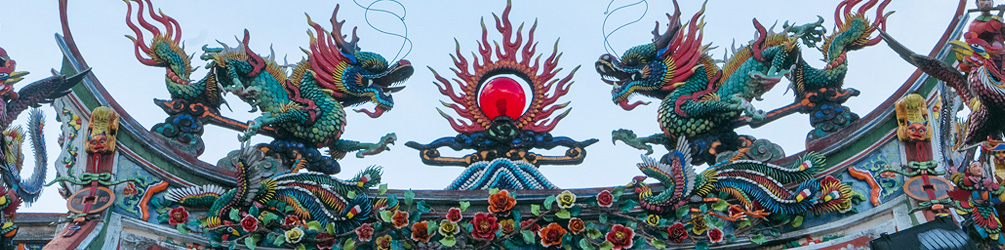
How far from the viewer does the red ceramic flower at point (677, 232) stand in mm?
10438

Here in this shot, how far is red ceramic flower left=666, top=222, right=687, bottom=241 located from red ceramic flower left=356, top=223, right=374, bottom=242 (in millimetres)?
2277

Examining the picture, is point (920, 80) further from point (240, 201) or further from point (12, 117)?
point (12, 117)

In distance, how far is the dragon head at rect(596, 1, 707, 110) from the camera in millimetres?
11781

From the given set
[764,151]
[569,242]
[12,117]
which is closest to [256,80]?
[12,117]

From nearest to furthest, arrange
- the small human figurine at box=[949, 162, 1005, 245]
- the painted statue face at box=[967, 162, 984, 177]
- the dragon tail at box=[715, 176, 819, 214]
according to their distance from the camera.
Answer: the small human figurine at box=[949, 162, 1005, 245] < the painted statue face at box=[967, 162, 984, 177] < the dragon tail at box=[715, 176, 819, 214]

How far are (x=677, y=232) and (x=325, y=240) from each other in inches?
106

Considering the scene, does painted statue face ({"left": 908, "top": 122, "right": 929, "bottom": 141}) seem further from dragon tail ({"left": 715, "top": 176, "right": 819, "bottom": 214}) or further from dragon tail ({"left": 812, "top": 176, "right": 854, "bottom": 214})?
dragon tail ({"left": 715, "top": 176, "right": 819, "bottom": 214})

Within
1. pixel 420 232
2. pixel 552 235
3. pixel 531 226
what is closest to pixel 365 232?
pixel 420 232

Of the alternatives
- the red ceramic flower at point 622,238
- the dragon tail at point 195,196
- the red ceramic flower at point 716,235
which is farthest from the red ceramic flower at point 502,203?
the dragon tail at point 195,196

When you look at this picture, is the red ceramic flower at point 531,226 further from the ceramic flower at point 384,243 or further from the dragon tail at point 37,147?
the dragon tail at point 37,147

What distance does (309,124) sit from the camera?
449 inches

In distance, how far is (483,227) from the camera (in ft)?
34.3

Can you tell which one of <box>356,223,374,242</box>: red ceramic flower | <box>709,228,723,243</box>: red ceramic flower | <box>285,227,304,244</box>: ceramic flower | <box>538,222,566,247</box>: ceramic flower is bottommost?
<box>285,227,304,244</box>: ceramic flower

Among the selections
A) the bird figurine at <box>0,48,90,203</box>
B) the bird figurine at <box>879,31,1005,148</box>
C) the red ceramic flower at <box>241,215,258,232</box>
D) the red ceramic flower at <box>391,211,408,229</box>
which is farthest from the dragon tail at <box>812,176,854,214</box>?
the bird figurine at <box>0,48,90,203</box>
